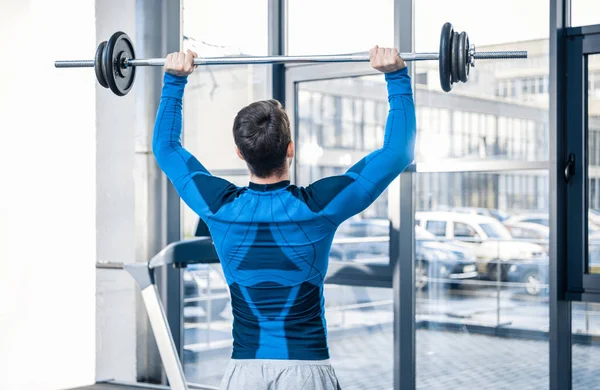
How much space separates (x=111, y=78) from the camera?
2053 millimetres

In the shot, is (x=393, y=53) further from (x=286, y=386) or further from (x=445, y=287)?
(x=445, y=287)

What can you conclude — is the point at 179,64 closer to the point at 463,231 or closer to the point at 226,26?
the point at 463,231

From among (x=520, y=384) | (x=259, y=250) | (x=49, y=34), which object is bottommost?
(x=520, y=384)

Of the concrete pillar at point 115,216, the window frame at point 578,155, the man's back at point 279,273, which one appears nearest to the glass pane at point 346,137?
the window frame at point 578,155

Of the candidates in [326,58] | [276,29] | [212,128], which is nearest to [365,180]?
[326,58]

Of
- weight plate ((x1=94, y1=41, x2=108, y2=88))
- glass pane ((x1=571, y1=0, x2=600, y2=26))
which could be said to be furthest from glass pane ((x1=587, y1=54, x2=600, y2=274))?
weight plate ((x1=94, y1=41, x2=108, y2=88))

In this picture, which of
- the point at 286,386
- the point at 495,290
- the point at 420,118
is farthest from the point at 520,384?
the point at 286,386

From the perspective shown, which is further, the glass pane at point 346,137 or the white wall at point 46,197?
the white wall at point 46,197

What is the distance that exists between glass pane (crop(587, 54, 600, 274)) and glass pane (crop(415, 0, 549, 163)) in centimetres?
16

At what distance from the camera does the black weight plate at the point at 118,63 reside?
204cm

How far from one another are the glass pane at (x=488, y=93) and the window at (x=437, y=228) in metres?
0.26

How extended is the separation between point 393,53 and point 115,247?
2.77m

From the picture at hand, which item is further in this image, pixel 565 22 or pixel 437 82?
pixel 437 82

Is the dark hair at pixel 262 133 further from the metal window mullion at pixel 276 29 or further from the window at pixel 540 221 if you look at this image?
the metal window mullion at pixel 276 29
